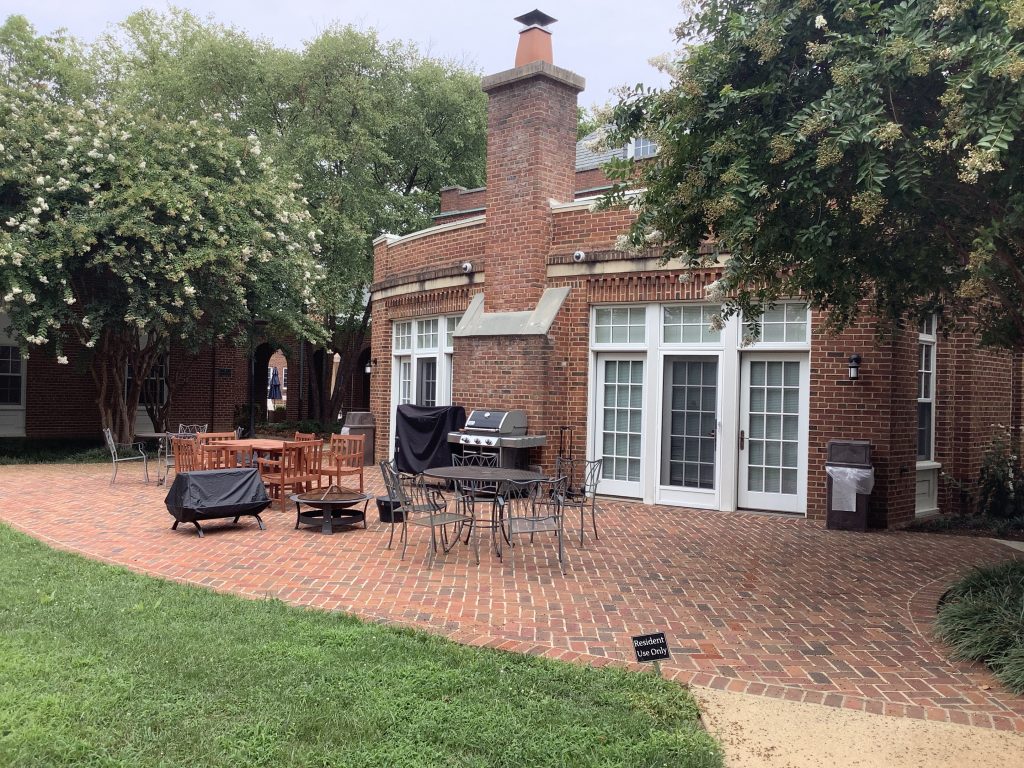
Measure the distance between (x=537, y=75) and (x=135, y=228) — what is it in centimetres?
768

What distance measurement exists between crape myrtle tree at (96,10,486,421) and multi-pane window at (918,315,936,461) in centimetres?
1325

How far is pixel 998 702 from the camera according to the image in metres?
4.30

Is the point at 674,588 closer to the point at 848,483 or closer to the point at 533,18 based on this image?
the point at 848,483

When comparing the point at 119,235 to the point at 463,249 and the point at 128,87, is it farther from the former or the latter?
the point at 128,87

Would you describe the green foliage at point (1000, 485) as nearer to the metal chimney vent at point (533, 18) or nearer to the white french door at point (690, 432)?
the white french door at point (690, 432)

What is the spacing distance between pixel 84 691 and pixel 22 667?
1.92 ft

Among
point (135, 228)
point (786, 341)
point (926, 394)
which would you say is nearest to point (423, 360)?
point (135, 228)

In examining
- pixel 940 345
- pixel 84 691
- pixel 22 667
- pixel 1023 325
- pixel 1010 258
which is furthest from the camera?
pixel 940 345

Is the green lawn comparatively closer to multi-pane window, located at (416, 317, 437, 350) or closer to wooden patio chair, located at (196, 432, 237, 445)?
wooden patio chair, located at (196, 432, 237, 445)

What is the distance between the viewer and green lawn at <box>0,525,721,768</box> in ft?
11.6

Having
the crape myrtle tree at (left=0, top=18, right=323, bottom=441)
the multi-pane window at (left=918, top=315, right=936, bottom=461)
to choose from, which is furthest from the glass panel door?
the crape myrtle tree at (left=0, top=18, right=323, bottom=441)

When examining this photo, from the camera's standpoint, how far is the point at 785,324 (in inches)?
395

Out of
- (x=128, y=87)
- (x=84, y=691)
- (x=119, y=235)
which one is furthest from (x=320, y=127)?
(x=84, y=691)

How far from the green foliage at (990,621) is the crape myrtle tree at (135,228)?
13033 mm
